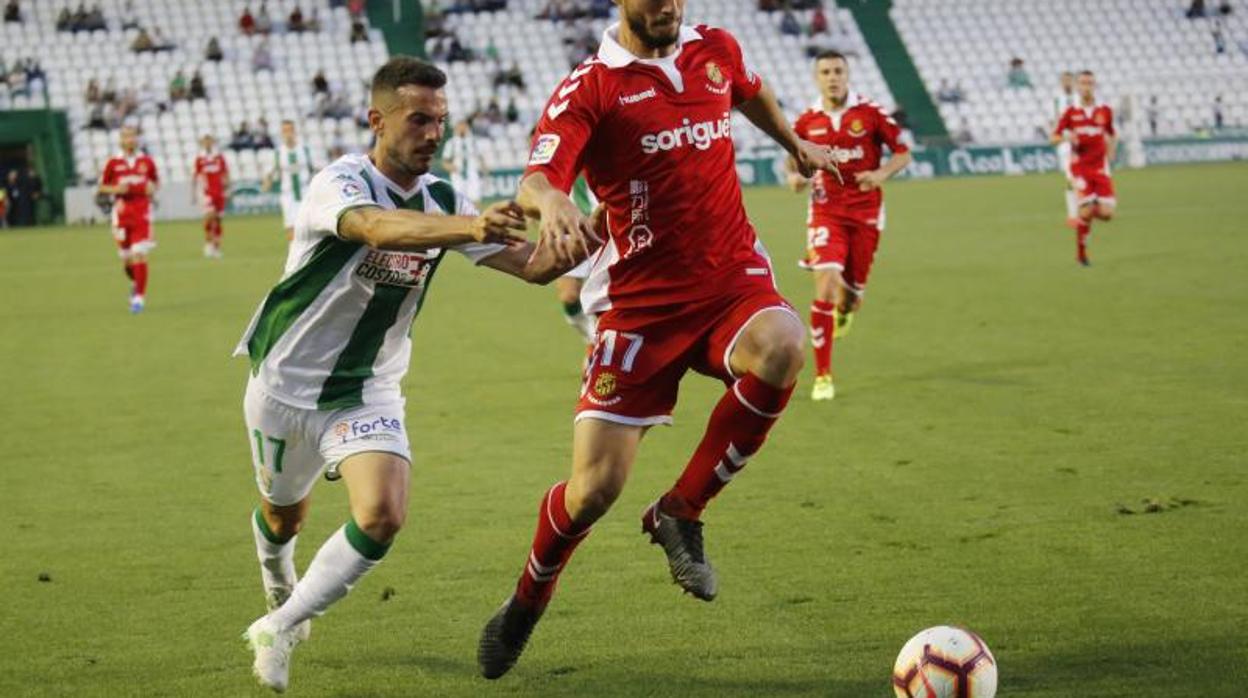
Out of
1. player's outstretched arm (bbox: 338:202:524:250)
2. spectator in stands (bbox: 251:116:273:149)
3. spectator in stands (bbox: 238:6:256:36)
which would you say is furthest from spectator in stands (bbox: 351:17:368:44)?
player's outstretched arm (bbox: 338:202:524:250)

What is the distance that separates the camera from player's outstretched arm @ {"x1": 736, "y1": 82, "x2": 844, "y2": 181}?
707 centimetres

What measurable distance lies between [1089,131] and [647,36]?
17.9m

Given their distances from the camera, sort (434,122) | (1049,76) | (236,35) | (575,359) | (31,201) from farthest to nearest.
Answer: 1. (1049,76)
2. (236,35)
3. (31,201)
4. (575,359)
5. (434,122)

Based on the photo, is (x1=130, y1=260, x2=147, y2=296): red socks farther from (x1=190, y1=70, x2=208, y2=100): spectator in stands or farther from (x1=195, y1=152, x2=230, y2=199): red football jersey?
(x1=190, y1=70, x2=208, y2=100): spectator in stands

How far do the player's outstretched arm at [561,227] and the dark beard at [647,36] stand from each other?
3.71 feet

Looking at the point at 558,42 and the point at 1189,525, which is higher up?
the point at 1189,525

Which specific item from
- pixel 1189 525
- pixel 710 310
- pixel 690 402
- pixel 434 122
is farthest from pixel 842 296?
pixel 434 122

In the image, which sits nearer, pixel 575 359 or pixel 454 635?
pixel 454 635

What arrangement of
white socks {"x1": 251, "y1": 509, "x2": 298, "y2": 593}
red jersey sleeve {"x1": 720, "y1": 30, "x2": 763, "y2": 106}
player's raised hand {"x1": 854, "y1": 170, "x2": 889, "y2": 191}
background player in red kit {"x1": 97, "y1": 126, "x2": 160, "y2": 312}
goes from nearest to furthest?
white socks {"x1": 251, "y1": 509, "x2": 298, "y2": 593}
red jersey sleeve {"x1": 720, "y1": 30, "x2": 763, "y2": 106}
player's raised hand {"x1": 854, "y1": 170, "x2": 889, "y2": 191}
background player in red kit {"x1": 97, "y1": 126, "x2": 160, "y2": 312}

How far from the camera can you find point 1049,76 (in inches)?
2115

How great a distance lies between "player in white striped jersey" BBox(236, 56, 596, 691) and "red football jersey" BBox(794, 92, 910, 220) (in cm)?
732

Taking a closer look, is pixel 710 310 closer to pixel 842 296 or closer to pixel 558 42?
pixel 842 296

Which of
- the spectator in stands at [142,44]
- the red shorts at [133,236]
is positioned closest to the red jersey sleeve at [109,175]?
the red shorts at [133,236]

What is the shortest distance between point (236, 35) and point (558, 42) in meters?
9.33
